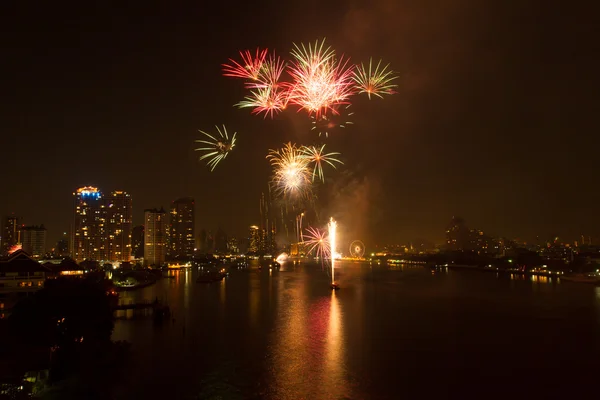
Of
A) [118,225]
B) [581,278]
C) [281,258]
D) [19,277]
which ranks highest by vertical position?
[118,225]

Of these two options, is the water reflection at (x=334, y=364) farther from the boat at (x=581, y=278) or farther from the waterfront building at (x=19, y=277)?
the boat at (x=581, y=278)

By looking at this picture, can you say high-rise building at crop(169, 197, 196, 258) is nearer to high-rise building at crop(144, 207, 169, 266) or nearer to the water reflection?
high-rise building at crop(144, 207, 169, 266)

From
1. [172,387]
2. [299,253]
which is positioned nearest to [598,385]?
[172,387]

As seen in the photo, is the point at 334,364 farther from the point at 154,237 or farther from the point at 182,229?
the point at 182,229

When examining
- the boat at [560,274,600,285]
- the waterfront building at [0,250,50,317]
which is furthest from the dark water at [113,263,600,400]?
the boat at [560,274,600,285]

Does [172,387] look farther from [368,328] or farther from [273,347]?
[368,328]

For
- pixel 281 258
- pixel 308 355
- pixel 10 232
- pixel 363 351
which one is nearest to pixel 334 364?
pixel 308 355
